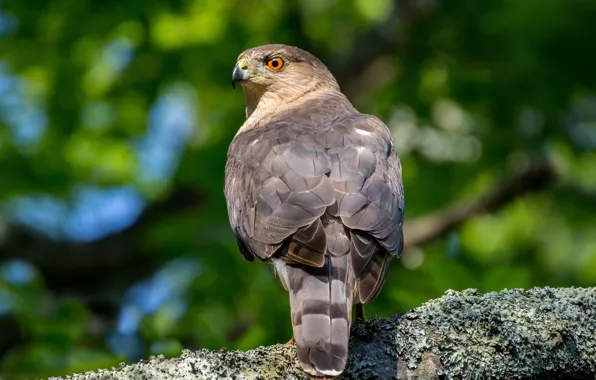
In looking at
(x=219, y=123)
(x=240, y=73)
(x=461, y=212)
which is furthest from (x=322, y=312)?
(x=219, y=123)

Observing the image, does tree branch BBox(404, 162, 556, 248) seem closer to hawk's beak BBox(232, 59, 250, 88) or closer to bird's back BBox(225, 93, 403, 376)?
hawk's beak BBox(232, 59, 250, 88)

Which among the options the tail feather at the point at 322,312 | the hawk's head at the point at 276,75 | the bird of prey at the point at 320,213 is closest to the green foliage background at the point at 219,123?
the hawk's head at the point at 276,75

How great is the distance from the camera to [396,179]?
4469 mm

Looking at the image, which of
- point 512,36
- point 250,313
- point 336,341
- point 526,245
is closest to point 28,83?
point 250,313

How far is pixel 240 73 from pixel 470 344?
3.29 meters

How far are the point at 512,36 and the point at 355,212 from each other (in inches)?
187

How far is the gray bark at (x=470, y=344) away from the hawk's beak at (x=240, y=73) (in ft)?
9.54

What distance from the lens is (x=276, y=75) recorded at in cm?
621

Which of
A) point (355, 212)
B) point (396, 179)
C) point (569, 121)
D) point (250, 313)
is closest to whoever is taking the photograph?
point (355, 212)

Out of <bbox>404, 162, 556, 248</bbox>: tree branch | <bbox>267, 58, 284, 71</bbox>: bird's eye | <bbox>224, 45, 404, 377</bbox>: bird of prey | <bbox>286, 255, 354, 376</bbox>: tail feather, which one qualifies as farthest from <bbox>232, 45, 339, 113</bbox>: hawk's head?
<bbox>286, 255, 354, 376</bbox>: tail feather

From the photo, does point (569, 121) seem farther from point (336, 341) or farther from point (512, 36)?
point (336, 341)

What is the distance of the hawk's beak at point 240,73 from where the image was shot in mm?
6066

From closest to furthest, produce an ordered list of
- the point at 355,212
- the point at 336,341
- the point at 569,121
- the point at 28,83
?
the point at 336,341 < the point at 355,212 < the point at 569,121 < the point at 28,83

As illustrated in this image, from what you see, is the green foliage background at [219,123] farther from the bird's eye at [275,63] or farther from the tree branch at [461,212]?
the bird's eye at [275,63]
